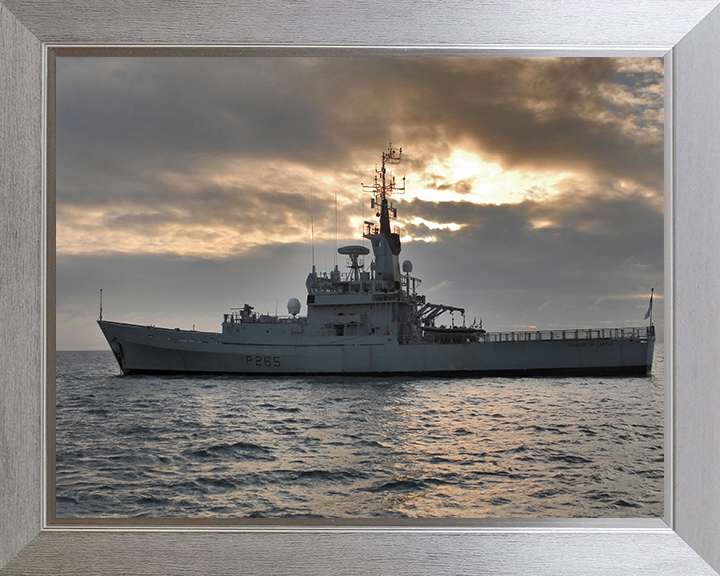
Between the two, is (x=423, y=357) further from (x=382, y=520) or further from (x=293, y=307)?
(x=382, y=520)

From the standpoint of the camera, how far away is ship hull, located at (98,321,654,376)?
925cm

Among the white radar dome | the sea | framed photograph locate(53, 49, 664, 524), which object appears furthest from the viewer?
the white radar dome

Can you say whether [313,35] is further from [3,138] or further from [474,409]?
[474,409]

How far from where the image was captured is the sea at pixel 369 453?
122 inches

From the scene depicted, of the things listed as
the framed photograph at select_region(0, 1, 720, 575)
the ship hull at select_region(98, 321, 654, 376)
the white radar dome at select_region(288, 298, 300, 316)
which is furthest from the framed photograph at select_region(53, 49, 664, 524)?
the white radar dome at select_region(288, 298, 300, 316)

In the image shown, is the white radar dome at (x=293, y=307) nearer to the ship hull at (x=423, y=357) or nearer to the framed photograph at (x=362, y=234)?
the ship hull at (x=423, y=357)

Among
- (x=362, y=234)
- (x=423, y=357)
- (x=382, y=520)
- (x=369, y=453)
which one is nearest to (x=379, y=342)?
(x=423, y=357)

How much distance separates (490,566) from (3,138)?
202 centimetres

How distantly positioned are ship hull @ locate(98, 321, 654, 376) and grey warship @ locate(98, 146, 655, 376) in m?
0.02

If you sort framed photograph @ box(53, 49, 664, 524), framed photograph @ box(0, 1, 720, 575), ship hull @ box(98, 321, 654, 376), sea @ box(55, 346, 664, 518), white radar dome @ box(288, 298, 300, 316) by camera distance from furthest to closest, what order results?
white radar dome @ box(288, 298, 300, 316) < ship hull @ box(98, 321, 654, 376) < framed photograph @ box(53, 49, 664, 524) < sea @ box(55, 346, 664, 518) < framed photograph @ box(0, 1, 720, 575)

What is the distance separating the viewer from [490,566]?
154 cm

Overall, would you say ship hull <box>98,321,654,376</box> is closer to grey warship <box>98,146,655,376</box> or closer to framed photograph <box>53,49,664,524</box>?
grey warship <box>98,146,655,376</box>

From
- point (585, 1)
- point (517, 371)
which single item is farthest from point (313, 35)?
point (517, 371)

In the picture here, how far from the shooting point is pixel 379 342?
9.29 m
